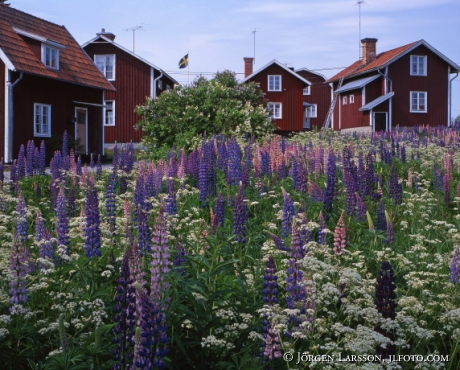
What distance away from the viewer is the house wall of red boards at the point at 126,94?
122 ft

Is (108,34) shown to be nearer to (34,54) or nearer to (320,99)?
(34,54)

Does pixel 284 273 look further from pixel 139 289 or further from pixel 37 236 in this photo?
pixel 37 236

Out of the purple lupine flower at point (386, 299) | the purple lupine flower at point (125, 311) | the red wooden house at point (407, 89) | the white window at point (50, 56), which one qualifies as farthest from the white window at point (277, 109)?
the purple lupine flower at point (125, 311)

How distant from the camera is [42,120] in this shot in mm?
24641

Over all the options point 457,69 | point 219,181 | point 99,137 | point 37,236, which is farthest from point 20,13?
point 457,69

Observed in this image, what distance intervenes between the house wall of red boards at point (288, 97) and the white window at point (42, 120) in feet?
77.7

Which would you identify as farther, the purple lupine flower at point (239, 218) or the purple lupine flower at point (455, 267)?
the purple lupine flower at point (239, 218)

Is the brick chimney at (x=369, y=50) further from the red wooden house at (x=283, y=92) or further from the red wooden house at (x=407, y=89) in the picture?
the red wooden house at (x=283, y=92)

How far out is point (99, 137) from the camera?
1140 inches

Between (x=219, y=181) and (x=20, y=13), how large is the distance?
1975cm

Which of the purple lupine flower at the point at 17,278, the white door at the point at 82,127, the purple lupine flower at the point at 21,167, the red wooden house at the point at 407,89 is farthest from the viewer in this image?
the red wooden house at the point at 407,89

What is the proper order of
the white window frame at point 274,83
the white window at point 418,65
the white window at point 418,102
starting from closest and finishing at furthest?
the white window at point 418,65
the white window at point 418,102
the white window frame at point 274,83

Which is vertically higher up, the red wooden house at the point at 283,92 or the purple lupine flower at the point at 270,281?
the red wooden house at the point at 283,92

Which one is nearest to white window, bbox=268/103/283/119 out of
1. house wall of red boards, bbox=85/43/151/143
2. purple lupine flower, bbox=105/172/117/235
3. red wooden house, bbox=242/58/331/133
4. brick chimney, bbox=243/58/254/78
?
red wooden house, bbox=242/58/331/133
